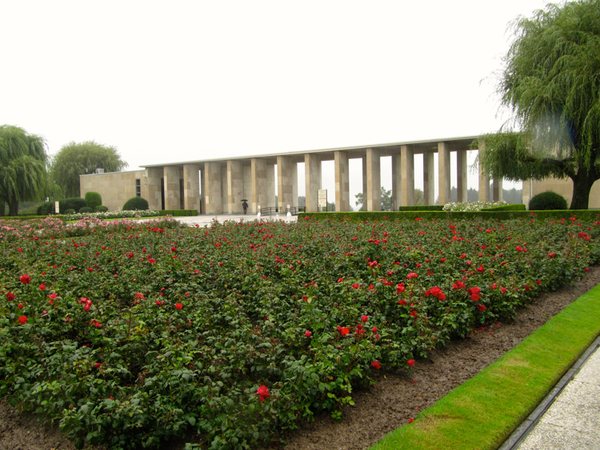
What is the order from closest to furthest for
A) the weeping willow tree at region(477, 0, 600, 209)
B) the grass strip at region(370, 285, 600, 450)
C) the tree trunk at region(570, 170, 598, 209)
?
1. the grass strip at region(370, 285, 600, 450)
2. the weeping willow tree at region(477, 0, 600, 209)
3. the tree trunk at region(570, 170, 598, 209)

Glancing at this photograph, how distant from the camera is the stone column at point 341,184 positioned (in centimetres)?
3147

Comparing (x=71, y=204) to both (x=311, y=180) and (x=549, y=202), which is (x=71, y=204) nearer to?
(x=311, y=180)

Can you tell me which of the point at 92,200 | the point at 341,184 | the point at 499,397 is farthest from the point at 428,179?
the point at 499,397

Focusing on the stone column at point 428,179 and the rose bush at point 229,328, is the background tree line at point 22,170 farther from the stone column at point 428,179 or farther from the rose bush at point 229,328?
the stone column at point 428,179

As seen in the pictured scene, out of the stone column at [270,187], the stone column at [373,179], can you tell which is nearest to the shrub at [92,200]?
the stone column at [270,187]

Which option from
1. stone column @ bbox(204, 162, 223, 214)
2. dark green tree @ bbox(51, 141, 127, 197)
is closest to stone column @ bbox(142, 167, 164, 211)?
stone column @ bbox(204, 162, 223, 214)

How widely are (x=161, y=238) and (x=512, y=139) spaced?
14.5 meters

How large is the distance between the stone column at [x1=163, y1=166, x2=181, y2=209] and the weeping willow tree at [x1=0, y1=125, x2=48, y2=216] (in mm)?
10567

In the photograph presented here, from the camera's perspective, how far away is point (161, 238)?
8531mm

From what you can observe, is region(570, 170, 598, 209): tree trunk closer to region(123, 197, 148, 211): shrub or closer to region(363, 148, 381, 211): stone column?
region(363, 148, 381, 211): stone column

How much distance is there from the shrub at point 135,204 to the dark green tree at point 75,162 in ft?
59.1

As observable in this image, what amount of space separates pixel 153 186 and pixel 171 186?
2.00 meters

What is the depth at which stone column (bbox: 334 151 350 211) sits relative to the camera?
3147 cm

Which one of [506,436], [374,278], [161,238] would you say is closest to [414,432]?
[506,436]
